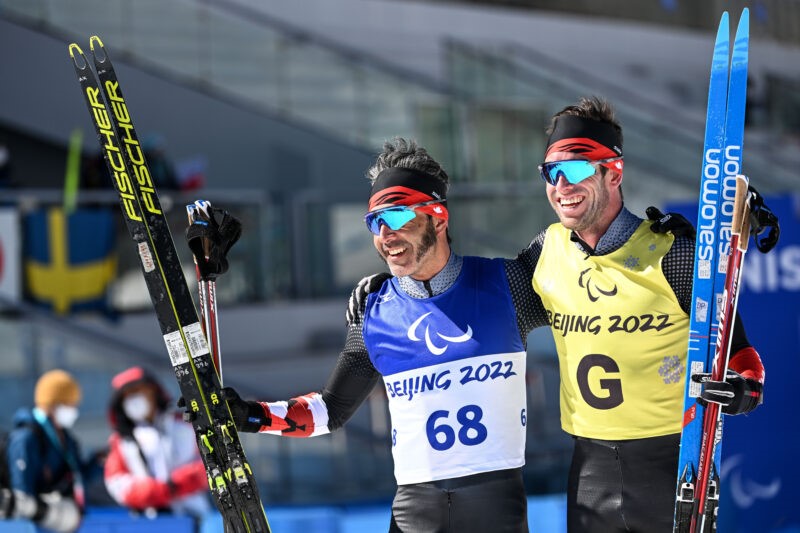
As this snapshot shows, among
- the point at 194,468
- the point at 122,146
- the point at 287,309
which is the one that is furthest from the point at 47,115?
the point at 122,146

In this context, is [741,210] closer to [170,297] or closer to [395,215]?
[395,215]

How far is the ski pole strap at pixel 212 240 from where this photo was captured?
3.49m

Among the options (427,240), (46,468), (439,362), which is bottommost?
(46,468)

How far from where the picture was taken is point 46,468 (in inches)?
219

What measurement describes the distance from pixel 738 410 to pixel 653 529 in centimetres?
48

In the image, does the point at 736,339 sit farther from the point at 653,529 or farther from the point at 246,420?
the point at 246,420

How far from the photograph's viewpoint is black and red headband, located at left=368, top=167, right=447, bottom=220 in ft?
11.3

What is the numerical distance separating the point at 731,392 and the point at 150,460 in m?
3.62

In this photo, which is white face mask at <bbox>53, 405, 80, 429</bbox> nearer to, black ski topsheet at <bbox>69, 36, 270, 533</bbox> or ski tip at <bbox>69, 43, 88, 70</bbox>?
black ski topsheet at <bbox>69, 36, 270, 533</bbox>

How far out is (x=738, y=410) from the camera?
2.99m

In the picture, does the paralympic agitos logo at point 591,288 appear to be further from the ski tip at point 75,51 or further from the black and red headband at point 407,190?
the ski tip at point 75,51

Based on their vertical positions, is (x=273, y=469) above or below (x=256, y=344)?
below

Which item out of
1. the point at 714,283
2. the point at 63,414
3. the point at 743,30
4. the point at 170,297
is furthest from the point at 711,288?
the point at 63,414

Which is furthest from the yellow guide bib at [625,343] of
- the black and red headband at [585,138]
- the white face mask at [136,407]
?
the white face mask at [136,407]
